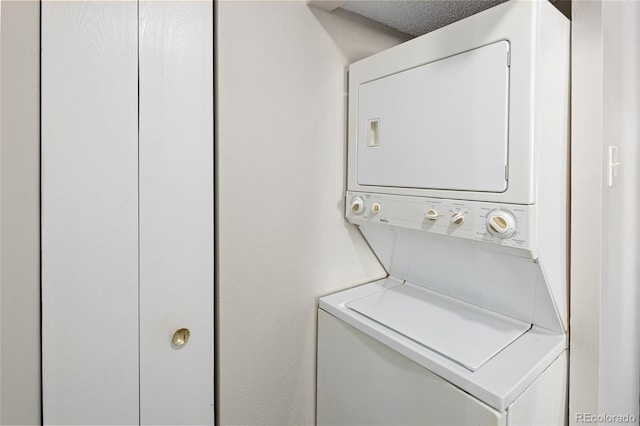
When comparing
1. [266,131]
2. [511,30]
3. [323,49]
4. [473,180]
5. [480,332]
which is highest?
[323,49]

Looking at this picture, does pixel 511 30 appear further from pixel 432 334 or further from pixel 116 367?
pixel 116 367

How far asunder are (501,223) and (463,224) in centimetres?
14

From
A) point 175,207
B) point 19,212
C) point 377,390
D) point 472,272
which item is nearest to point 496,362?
point 472,272

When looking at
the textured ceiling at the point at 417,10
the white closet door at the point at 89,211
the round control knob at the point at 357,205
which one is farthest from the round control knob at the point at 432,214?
the white closet door at the point at 89,211

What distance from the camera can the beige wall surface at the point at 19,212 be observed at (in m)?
0.94

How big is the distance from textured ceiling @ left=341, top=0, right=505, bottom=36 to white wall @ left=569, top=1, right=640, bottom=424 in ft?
1.61

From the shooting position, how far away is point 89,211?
110 cm

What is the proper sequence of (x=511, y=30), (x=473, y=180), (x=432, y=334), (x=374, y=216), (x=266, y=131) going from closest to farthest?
(x=511, y=30) → (x=473, y=180) → (x=432, y=334) → (x=266, y=131) → (x=374, y=216)

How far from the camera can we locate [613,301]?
4.30ft

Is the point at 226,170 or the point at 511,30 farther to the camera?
the point at 226,170

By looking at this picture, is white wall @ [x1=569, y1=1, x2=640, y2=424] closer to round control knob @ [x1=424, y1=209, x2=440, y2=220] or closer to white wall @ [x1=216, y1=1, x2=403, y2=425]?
round control knob @ [x1=424, y1=209, x2=440, y2=220]

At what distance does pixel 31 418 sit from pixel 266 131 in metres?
1.35

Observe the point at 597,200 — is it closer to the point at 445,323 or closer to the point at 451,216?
the point at 451,216

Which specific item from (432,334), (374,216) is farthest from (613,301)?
(374,216)
